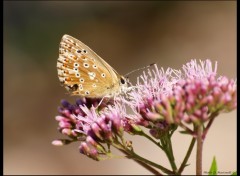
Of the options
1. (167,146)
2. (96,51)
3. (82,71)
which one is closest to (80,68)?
(82,71)

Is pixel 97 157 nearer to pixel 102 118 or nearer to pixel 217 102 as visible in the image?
pixel 102 118

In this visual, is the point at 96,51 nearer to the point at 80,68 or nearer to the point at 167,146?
the point at 80,68

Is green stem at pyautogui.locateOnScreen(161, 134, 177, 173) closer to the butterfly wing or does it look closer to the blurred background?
the butterfly wing

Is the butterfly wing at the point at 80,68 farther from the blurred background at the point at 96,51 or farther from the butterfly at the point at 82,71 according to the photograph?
the blurred background at the point at 96,51

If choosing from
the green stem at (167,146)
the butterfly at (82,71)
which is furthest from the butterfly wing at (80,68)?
the green stem at (167,146)

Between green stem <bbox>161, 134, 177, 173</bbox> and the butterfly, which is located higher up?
the butterfly

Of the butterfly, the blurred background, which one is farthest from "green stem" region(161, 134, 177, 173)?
the blurred background

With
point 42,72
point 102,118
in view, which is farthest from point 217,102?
point 42,72

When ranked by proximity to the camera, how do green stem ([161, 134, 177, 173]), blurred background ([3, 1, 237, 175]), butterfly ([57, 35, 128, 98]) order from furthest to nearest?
blurred background ([3, 1, 237, 175]) → butterfly ([57, 35, 128, 98]) → green stem ([161, 134, 177, 173])
